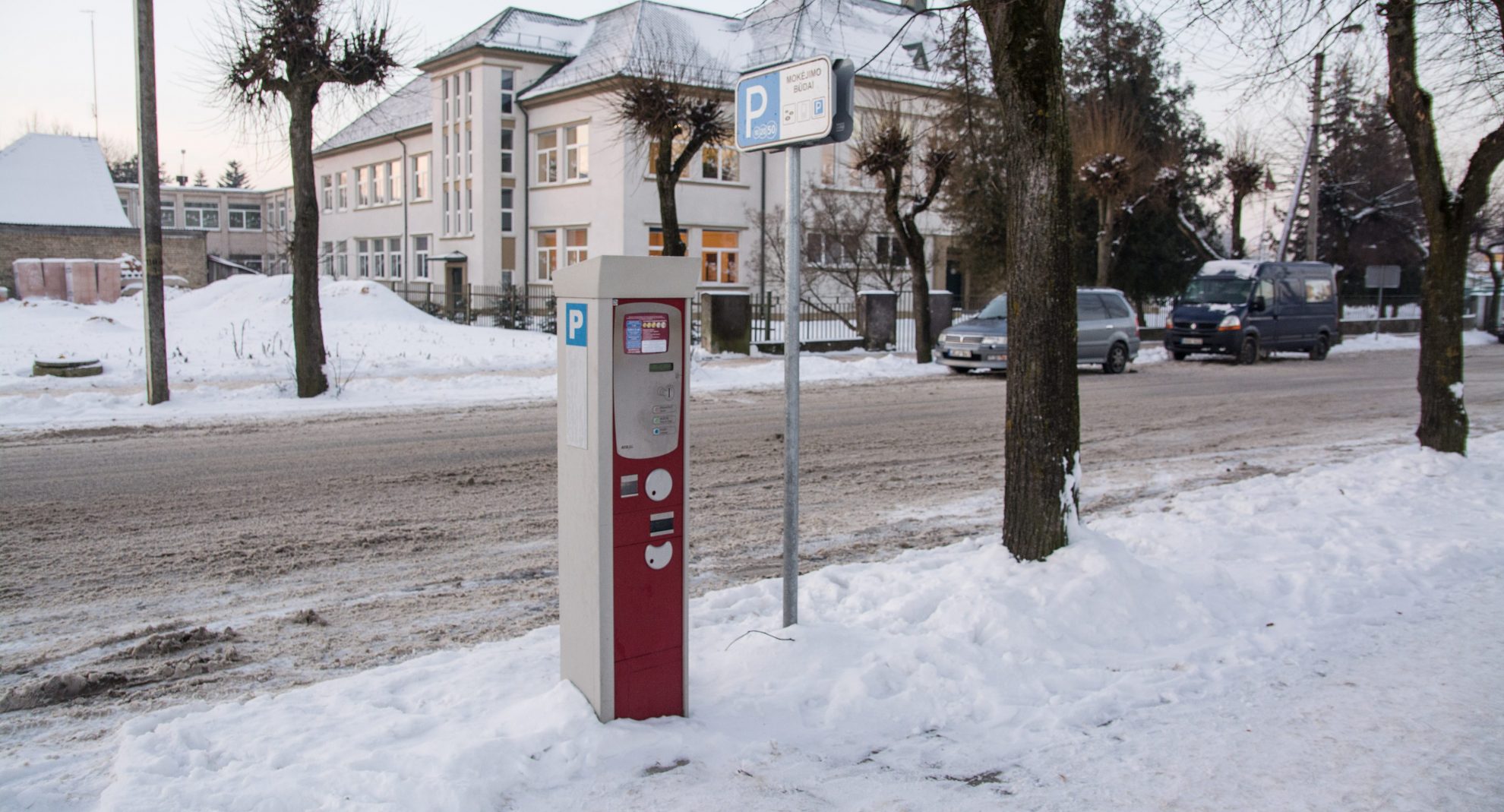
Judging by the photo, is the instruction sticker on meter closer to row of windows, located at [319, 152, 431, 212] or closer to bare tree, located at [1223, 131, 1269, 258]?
bare tree, located at [1223, 131, 1269, 258]

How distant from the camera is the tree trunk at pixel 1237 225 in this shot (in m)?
34.8

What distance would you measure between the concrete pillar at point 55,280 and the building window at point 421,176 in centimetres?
1884

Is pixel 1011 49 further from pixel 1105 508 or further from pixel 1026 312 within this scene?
pixel 1105 508

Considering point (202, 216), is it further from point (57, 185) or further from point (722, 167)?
point (722, 167)

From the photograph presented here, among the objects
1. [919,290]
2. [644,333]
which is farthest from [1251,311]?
[644,333]

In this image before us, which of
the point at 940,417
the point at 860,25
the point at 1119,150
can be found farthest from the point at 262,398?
the point at 860,25

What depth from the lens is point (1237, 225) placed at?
3588 centimetres

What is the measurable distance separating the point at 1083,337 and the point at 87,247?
3394cm

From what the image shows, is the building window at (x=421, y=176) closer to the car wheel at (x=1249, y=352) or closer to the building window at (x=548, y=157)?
the building window at (x=548, y=157)

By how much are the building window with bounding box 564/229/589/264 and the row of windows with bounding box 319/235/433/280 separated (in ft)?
30.5

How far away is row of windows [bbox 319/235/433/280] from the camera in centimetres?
4750

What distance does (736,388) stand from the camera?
17609mm

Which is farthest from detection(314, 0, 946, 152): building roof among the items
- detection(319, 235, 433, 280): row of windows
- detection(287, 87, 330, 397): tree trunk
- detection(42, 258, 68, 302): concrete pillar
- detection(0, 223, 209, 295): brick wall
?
detection(287, 87, 330, 397): tree trunk

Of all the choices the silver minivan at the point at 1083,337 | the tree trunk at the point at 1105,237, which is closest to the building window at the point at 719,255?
the tree trunk at the point at 1105,237
